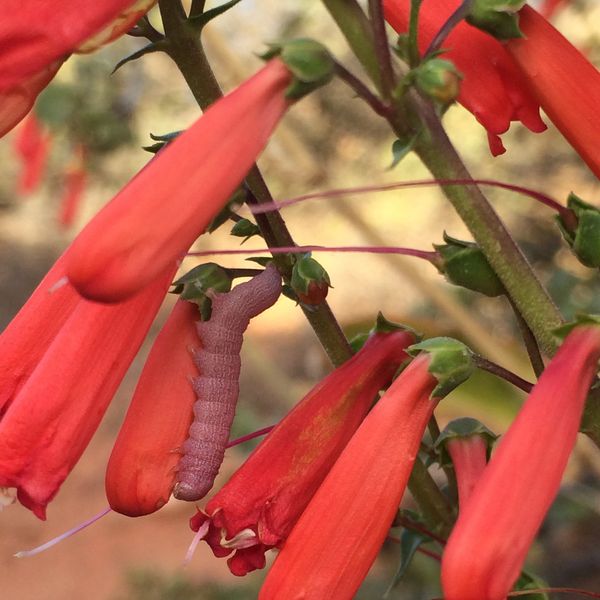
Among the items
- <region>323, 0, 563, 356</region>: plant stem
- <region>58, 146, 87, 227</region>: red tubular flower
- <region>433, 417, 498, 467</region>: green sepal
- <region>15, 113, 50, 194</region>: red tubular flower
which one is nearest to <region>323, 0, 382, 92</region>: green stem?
<region>323, 0, 563, 356</region>: plant stem

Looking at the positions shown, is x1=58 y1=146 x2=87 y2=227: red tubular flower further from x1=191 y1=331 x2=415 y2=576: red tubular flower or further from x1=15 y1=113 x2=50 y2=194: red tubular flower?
x1=191 y1=331 x2=415 y2=576: red tubular flower

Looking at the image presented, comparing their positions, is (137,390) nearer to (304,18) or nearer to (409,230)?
(304,18)

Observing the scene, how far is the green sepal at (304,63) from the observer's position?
1.65ft

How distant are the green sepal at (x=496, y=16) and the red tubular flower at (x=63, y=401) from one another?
0.67ft

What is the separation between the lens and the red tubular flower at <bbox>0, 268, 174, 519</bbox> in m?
0.54

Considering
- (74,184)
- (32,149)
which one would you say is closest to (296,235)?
(74,184)

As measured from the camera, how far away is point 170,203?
1.38ft

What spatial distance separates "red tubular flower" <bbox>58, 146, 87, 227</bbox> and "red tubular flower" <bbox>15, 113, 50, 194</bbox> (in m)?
0.10

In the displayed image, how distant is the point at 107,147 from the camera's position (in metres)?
2.11

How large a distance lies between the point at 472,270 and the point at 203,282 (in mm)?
166

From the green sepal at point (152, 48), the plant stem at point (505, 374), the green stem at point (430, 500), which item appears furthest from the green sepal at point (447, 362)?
the green sepal at point (152, 48)

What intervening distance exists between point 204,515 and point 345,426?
0.09 m

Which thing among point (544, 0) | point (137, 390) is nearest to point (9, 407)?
point (137, 390)

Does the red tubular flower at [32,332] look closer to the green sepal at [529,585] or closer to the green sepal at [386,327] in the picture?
the green sepal at [386,327]
